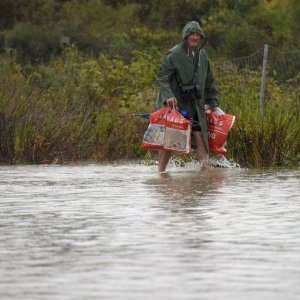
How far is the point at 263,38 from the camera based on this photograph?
38.8m

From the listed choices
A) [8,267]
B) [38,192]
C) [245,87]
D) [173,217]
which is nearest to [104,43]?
[245,87]

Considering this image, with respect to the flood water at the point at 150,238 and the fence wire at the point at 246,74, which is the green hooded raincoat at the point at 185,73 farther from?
the fence wire at the point at 246,74

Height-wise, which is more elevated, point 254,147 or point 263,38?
point 263,38

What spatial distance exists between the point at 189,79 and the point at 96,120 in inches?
179

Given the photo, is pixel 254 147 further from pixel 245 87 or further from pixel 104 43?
pixel 104 43

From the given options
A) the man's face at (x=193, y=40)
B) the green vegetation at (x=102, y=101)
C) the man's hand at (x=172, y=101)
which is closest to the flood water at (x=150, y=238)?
the man's hand at (x=172, y=101)

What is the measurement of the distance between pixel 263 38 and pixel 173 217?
30.3 meters

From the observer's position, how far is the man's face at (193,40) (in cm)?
1434

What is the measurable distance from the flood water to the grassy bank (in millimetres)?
2401

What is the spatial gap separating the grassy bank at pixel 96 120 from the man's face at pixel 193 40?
1387 mm

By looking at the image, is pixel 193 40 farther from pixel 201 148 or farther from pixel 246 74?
pixel 246 74

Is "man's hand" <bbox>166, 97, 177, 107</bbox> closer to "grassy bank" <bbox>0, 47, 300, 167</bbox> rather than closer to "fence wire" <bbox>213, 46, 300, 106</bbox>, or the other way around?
"grassy bank" <bbox>0, 47, 300, 167</bbox>

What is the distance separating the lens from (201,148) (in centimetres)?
1470

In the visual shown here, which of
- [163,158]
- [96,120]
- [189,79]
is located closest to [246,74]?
[96,120]
